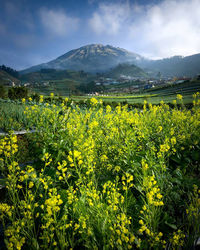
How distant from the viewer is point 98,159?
3006 millimetres

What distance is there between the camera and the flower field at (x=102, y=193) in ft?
5.15

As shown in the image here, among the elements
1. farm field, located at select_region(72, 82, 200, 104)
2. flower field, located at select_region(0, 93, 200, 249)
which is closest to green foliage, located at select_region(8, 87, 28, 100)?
farm field, located at select_region(72, 82, 200, 104)

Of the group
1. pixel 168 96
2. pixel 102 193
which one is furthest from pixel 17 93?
pixel 168 96

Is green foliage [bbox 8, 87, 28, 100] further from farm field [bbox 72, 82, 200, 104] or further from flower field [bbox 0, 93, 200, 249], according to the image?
flower field [bbox 0, 93, 200, 249]

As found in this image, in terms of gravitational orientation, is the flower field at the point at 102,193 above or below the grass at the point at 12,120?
below

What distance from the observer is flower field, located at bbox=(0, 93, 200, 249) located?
5.15ft

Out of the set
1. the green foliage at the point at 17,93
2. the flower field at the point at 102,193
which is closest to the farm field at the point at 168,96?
the green foliage at the point at 17,93

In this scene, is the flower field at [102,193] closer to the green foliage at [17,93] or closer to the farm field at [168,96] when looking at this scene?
the farm field at [168,96]

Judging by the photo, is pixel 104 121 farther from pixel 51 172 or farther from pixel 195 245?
pixel 195 245

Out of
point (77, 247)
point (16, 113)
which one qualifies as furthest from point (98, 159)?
point (16, 113)

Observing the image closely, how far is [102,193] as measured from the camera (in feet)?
7.99

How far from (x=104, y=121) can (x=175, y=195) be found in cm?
260

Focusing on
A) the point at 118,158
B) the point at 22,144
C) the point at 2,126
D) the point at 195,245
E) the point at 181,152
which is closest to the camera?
the point at 195,245

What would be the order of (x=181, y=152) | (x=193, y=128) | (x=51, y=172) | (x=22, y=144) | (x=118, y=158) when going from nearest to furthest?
(x=51, y=172) < (x=118, y=158) < (x=181, y=152) < (x=193, y=128) < (x=22, y=144)
